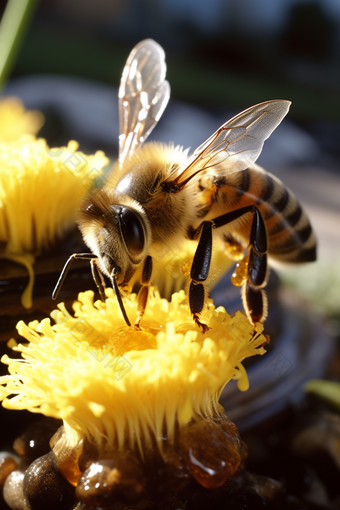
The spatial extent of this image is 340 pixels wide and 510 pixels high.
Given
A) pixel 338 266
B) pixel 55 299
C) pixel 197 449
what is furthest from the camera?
pixel 338 266

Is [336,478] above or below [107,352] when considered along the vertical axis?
below

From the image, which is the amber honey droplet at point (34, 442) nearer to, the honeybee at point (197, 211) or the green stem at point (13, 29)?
the honeybee at point (197, 211)

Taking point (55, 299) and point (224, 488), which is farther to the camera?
point (55, 299)

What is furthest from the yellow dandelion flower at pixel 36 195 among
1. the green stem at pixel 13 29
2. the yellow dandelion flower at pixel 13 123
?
the yellow dandelion flower at pixel 13 123

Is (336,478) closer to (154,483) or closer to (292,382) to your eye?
(292,382)

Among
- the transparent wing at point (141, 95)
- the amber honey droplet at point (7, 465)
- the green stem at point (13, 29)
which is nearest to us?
the amber honey droplet at point (7, 465)

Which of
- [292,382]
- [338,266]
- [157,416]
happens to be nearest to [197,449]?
[157,416]

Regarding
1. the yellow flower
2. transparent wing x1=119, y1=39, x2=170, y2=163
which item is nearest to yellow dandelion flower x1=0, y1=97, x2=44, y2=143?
transparent wing x1=119, y1=39, x2=170, y2=163
